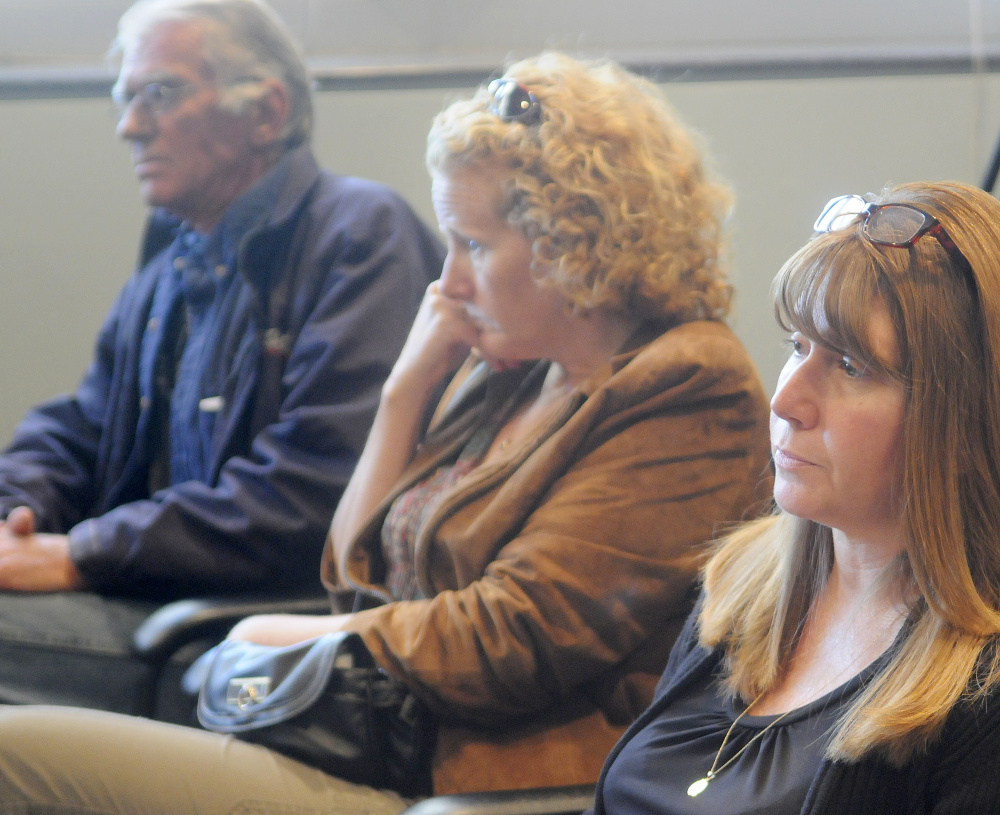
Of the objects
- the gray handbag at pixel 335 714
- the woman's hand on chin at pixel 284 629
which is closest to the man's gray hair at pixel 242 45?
the woman's hand on chin at pixel 284 629

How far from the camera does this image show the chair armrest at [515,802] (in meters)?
1.08

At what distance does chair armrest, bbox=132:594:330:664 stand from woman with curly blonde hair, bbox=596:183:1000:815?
80 centimetres

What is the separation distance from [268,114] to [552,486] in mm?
1037

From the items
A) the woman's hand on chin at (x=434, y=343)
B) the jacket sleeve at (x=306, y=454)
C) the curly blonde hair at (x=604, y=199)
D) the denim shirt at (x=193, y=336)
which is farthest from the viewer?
the denim shirt at (x=193, y=336)

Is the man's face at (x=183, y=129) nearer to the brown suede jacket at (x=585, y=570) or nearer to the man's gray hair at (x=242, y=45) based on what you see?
the man's gray hair at (x=242, y=45)

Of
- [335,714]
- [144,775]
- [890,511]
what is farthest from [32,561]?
[890,511]

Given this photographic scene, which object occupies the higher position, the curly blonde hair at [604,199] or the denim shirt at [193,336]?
the curly blonde hair at [604,199]

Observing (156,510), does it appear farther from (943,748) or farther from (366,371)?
(943,748)

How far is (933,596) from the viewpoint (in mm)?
853

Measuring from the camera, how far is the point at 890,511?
90 centimetres

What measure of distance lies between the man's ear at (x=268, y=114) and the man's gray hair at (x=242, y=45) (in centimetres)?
1

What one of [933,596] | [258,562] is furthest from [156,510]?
[933,596]

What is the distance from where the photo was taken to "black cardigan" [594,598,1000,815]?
2.56 feet

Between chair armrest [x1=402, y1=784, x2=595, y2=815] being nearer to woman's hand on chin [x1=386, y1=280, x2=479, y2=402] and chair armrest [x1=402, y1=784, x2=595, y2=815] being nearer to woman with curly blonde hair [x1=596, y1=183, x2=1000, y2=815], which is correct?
woman with curly blonde hair [x1=596, y1=183, x2=1000, y2=815]
